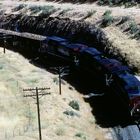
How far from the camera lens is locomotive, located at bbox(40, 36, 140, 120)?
119 ft

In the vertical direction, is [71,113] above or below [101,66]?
below

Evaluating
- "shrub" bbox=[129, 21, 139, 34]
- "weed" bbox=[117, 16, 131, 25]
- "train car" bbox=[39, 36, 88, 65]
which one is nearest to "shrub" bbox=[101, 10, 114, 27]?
"weed" bbox=[117, 16, 131, 25]

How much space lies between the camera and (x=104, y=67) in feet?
140

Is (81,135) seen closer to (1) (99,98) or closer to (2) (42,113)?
(2) (42,113)

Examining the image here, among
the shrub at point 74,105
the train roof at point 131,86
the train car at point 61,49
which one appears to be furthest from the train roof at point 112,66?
the train car at point 61,49

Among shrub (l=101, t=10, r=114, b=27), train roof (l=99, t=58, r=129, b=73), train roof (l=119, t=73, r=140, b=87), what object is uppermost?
shrub (l=101, t=10, r=114, b=27)

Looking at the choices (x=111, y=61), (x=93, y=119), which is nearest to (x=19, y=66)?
(x=111, y=61)

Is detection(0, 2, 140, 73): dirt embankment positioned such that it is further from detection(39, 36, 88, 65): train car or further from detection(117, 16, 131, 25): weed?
detection(39, 36, 88, 65): train car

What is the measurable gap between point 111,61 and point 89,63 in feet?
9.98

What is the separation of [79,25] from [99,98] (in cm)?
1798

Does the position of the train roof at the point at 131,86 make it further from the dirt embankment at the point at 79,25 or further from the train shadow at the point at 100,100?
the dirt embankment at the point at 79,25

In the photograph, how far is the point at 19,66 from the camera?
169ft

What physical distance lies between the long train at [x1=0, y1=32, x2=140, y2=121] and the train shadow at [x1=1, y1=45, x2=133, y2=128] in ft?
3.08

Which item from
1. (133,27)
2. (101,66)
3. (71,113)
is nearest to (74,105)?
(71,113)
